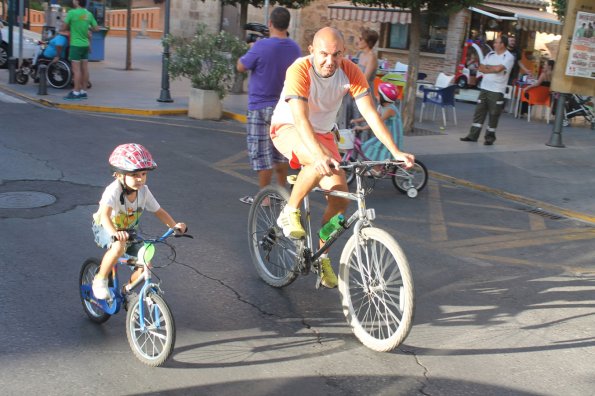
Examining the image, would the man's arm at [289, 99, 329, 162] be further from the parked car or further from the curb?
the parked car

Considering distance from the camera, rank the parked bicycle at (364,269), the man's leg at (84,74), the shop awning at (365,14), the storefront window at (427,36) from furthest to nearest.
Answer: the storefront window at (427,36)
the shop awning at (365,14)
the man's leg at (84,74)
the parked bicycle at (364,269)

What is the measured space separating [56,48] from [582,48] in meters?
10.6

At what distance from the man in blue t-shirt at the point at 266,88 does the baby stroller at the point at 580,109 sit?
416 inches

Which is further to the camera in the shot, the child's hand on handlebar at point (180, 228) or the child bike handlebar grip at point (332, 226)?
the child bike handlebar grip at point (332, 226)

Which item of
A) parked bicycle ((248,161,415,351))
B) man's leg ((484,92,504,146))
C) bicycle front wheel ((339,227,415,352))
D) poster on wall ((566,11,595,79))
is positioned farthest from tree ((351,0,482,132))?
bicycle front wheel ((339,227,415,352))

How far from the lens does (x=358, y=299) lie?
4820mm

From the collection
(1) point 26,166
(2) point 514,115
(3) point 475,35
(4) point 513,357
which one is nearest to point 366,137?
(1) point 26,166

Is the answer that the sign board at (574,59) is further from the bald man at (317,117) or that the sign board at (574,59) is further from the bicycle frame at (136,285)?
the bicycle frame at (136,285)

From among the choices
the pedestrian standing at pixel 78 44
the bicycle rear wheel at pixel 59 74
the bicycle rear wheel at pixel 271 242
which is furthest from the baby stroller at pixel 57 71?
the bicycle rear wheel at pixel 271 242

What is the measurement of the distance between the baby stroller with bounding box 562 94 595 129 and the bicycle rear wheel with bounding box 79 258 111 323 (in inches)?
545

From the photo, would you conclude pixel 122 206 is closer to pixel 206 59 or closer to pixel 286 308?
pixel 286 308

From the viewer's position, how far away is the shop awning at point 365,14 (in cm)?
2278

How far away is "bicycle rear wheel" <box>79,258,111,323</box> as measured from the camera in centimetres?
461

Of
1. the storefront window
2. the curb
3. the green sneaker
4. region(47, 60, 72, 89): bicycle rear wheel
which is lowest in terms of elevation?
the curb
